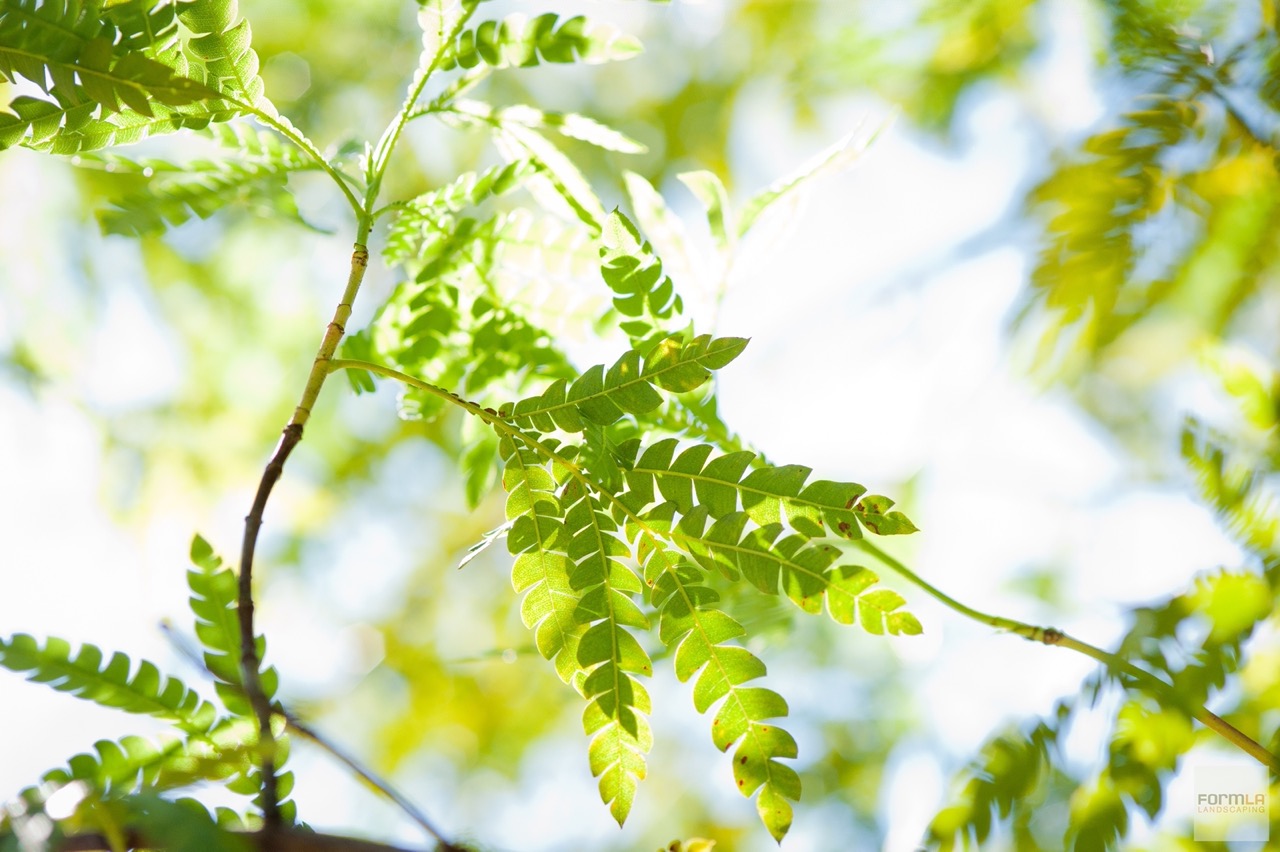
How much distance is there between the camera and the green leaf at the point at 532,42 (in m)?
0.60

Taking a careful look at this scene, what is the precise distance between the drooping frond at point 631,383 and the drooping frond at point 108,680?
0.24 meters

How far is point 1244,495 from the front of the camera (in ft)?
2.46

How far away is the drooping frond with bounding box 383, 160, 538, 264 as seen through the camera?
625 mm

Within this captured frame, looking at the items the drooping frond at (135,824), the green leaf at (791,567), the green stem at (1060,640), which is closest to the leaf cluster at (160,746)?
the drooping frond at (135,824)

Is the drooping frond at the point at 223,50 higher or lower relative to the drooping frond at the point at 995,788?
higher

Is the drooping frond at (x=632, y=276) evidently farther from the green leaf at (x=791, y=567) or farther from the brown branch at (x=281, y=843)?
the brown branch at (x=281, y=843)

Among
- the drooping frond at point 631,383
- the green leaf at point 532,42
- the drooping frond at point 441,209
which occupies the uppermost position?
the green leaf at point 532,42

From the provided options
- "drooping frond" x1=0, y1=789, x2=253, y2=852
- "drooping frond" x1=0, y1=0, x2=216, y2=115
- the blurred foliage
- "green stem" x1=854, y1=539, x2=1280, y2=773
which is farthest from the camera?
the blurred foliage

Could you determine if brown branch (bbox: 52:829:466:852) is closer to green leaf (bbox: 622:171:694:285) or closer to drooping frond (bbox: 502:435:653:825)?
drooping frond (bbox: 502:435:653:825)

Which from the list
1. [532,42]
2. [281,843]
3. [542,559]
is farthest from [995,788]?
[532,42]

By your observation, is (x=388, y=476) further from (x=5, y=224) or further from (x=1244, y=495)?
(x=1244, y=495)

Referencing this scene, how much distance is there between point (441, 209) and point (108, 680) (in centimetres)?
36

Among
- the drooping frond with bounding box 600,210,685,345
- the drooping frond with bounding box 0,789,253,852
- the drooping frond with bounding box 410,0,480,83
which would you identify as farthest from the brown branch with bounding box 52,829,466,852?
the drooping frond with bounding box 410,0,480,83

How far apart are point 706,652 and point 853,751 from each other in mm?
1145
